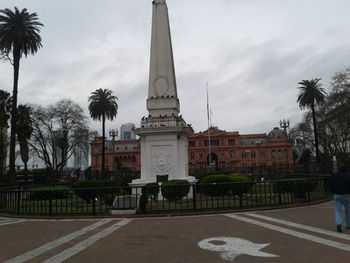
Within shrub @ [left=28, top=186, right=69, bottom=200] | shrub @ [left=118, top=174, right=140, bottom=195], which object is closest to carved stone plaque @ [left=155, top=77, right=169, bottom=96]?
shrub @ [left=118, top=174, right=140, bottom=195]

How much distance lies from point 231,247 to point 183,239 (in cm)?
135

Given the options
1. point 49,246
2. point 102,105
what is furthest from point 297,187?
point 102,105

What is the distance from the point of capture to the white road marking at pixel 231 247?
6.17m

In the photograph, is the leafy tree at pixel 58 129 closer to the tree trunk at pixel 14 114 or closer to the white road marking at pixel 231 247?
the tree trunk at pixel 14 114

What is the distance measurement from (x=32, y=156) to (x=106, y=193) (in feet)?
144

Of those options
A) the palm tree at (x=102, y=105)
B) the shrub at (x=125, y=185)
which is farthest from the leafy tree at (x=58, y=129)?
the shrub at (x=125, y=185)

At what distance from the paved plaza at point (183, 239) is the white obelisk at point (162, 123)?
23.7 feet

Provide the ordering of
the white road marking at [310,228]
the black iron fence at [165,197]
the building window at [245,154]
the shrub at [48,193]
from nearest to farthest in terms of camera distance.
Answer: the white road marking at [310,228], the shrub at [48,193], the black iron fence at [165,197], the building window at [245,154]

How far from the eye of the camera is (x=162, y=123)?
19.0 metres

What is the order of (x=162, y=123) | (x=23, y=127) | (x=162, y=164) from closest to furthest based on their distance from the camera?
(x=162, y=164)
(x=162, y=123)
(x=23, y=127)

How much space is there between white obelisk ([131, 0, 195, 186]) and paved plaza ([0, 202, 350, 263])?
7.22m

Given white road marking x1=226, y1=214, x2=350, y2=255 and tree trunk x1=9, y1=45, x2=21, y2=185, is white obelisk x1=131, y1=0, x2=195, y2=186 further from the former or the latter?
tree trunk x1=9, y1=45, x2=21, y2=185

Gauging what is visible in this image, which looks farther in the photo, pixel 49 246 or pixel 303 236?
pixel 303 236

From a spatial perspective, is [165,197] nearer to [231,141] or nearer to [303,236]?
[303,236]
